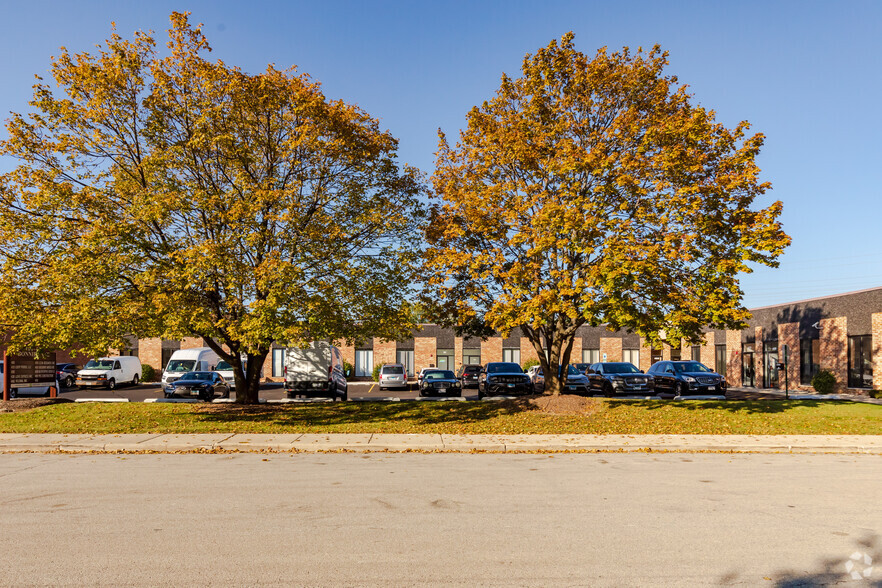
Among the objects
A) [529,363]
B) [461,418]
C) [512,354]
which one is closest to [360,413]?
[461,418]

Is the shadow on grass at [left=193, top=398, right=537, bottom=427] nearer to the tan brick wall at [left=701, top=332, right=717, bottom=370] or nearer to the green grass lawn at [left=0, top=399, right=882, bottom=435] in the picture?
the green grass lawn at [left=0, top=399, right=882, bottom=435]

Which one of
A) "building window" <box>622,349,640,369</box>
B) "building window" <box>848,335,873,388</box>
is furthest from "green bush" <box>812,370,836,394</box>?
"building window" <box>622,349,640,369</box>

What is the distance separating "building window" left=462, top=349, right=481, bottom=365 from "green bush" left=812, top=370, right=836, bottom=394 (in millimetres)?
25191

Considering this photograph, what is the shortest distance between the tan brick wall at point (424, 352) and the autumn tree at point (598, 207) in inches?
1169

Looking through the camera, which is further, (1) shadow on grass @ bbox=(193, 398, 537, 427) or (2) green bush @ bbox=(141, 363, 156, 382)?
(2) green bush @ bbox=(141, 363, 156, 382)

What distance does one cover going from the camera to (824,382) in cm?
3014

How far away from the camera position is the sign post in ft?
69.7

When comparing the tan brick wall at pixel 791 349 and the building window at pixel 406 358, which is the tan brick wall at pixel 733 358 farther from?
the building window at pixel 406 358

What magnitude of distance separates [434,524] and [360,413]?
13.0m

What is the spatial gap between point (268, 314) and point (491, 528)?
33.2 ft

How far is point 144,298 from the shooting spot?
1622 cm

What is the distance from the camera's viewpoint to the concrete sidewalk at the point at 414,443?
13.5 meters

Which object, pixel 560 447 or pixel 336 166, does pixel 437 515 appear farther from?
pixel 336 166

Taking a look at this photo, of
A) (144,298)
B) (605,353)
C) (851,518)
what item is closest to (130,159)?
(144,298)
